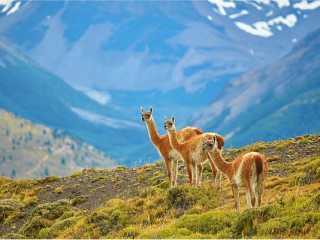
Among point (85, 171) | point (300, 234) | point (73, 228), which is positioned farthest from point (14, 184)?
point (300, 234)

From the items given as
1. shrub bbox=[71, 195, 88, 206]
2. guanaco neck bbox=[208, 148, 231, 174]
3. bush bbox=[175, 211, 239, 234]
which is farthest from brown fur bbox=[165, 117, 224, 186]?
shrub bbox=[71, 195, 88, 206]

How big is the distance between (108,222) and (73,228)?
4.96ft

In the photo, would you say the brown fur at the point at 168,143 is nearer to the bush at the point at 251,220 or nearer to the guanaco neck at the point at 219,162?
the guanaco neck at the point at 219,162

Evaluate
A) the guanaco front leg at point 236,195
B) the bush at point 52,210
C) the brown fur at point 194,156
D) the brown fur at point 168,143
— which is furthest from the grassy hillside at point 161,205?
the brown fur at point 168,143

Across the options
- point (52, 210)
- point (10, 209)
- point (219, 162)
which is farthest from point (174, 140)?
point (10, 209)

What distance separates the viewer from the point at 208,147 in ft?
55.8

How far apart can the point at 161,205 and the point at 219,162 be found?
367cm

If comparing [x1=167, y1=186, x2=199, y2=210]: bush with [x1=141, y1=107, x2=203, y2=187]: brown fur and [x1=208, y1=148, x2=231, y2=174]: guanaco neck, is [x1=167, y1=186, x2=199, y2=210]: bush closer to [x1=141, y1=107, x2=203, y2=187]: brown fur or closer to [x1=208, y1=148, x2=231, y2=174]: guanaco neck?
[x1=141, y1=107, x2=203, y2=187]: brown fur

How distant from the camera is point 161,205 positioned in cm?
1872

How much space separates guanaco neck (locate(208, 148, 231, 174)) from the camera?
16602 mm

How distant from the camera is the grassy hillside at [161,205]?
13.4 metres

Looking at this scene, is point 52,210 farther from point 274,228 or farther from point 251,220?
point 274,228

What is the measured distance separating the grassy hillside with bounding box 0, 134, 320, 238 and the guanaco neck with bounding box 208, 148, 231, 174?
59.6 inches

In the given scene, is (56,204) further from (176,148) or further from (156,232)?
(156,232)
